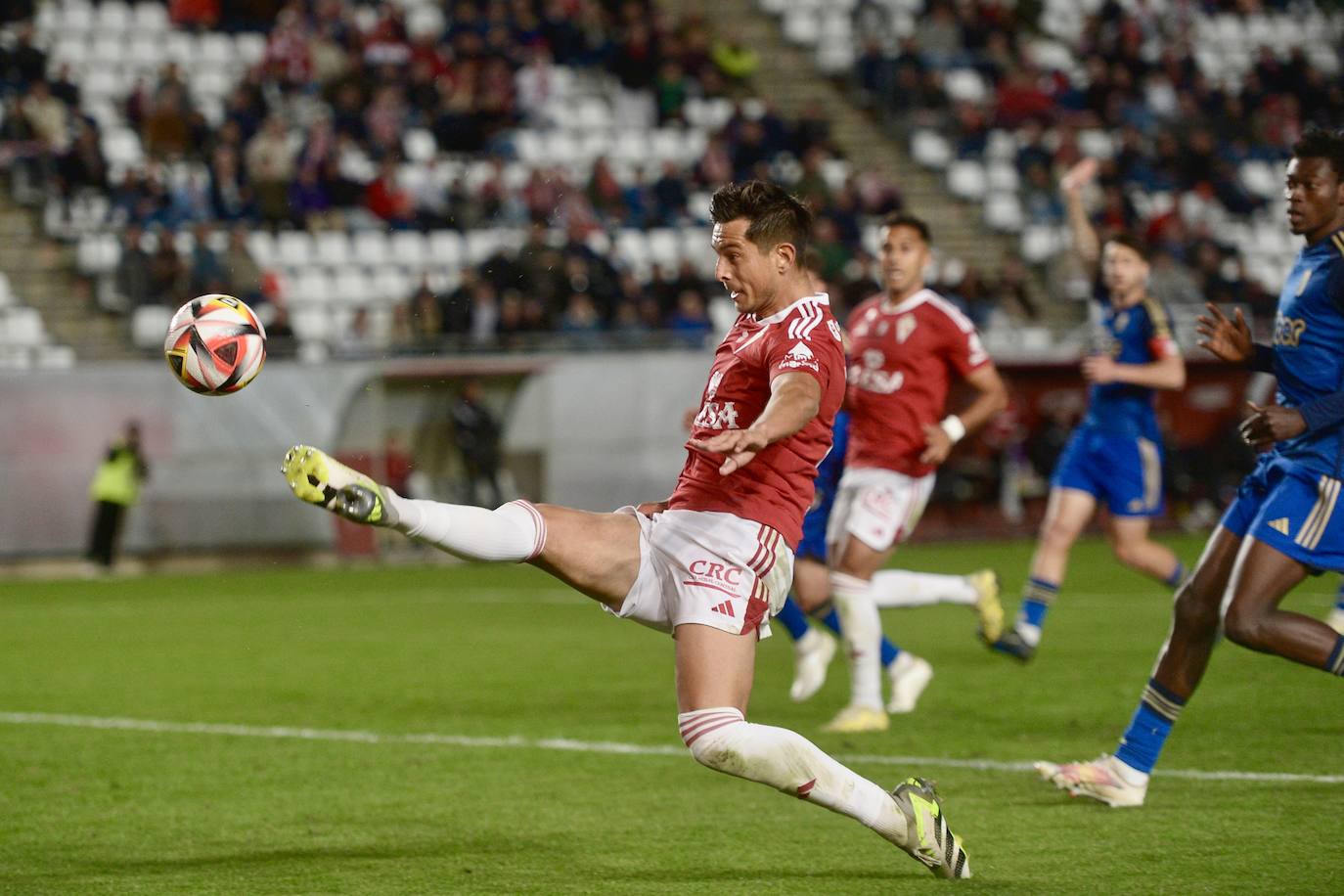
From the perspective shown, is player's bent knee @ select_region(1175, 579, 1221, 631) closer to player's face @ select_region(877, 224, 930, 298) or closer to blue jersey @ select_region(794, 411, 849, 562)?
player's face @ select_region(877, 224, 930, 298)

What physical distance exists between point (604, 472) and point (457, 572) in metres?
3.09

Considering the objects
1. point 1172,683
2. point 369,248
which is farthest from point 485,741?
point 369,248

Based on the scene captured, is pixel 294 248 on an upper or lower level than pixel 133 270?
upper

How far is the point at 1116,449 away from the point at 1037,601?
1111mm

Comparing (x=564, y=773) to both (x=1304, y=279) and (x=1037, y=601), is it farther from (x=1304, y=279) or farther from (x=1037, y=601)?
(x=1037, y=601)

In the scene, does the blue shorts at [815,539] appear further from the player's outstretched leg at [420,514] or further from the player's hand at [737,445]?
the player's hand at [737,445]

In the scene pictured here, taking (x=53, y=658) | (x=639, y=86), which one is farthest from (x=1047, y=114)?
(x=53, y=658)

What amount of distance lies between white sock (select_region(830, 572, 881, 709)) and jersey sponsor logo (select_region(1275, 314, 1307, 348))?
10.3 ft

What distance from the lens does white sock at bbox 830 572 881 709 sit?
31.2 ft

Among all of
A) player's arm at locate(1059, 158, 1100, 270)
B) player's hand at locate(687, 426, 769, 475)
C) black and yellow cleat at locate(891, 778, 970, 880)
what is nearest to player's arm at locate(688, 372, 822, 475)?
player's hand at locate(687, 426, 769, 475)

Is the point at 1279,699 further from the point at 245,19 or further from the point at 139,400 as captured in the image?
the point at 245,19

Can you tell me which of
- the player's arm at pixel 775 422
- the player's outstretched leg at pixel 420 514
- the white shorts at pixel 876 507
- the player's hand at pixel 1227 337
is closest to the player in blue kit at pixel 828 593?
Answer: the white shorts at pixel 876 507

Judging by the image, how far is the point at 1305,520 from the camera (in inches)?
261

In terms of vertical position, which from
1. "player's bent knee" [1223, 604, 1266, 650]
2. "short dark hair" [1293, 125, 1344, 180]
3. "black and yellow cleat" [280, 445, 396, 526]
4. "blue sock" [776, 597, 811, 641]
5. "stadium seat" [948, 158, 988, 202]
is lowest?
"blue sock" [776, 597, 811, 641]
